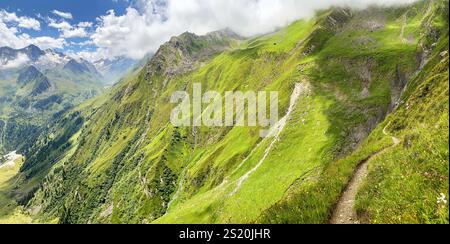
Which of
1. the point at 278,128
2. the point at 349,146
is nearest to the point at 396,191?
the point at 349,146

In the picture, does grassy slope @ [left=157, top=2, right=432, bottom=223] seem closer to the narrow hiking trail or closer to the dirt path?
the dirt path

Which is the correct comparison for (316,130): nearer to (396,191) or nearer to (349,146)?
(349,146)

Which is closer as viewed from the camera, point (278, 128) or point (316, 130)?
point (316, 130)

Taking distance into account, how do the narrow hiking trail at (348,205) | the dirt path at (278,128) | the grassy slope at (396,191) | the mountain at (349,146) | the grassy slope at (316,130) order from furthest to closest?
the dirt path at (278,128) < the grassy slope at (316,130) < the narrow hiking trail at (348,205) < the mountain at (349,146) < the grassy slope at (396,191)

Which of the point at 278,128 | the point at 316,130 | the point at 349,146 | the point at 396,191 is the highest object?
the point at 396,191

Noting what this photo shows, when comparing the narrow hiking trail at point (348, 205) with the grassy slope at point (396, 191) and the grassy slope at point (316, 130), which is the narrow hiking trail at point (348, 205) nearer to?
the grassy slope at point (396, 191)

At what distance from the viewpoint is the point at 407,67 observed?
447 ft

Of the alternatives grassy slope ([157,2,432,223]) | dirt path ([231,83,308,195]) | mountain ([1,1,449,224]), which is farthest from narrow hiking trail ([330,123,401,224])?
dirt path ([231,83,308,195])

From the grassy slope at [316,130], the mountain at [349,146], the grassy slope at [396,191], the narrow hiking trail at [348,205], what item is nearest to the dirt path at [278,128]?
the mountain at [349,146]

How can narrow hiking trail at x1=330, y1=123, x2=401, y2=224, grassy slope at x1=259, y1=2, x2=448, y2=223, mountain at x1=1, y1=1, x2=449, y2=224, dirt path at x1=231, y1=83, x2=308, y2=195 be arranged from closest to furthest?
grassy slope at x1=259, y1=2, x2=448, y2=223 → mountain at x1=1, y1=1, x2=449, y2=224 → narrow hiking trail at x1=330, y1=123, x2=401, y2=224 → dirt path at x1=231, y1=83, x2=308, y2=195

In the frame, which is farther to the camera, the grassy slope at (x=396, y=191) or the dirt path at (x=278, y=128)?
the dirt path at (x=278, y=128)

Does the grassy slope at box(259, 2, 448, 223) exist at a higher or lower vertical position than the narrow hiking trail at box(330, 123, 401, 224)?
higher
